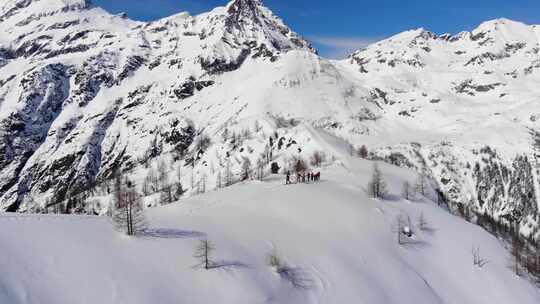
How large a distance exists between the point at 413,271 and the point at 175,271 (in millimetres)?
32742

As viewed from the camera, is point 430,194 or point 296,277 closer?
point 296,277

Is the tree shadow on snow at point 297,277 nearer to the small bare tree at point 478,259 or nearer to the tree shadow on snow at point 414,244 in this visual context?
the tree shadow on snow at point 414,244

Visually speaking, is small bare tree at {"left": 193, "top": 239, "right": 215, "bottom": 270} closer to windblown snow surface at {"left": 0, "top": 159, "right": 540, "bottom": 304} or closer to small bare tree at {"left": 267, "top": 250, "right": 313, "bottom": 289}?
windblown snow surface at {"left": 0, "top": 159, "right": 540, "bottom": 304}

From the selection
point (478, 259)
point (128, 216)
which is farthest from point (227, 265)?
point (478, 259)

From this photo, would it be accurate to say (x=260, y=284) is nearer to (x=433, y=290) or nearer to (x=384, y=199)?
(x=433, y=290)

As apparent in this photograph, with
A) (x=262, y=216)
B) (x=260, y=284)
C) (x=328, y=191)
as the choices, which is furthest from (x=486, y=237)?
(x=260, y=284)

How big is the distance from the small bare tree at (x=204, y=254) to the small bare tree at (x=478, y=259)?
4197 cm

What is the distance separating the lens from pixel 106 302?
31844 mm

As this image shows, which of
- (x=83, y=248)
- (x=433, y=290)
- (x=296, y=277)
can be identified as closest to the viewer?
(x=83, y=248)

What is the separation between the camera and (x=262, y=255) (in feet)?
152

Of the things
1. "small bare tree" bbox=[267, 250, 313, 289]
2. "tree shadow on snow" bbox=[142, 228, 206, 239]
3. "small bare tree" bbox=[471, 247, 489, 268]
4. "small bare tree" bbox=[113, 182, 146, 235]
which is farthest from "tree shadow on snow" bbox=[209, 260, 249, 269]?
"small bare tree" bbox=[471, 247, 489, 268]

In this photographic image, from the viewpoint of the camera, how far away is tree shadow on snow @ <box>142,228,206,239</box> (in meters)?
44.5

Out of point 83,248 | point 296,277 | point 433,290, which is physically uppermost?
point 83,248

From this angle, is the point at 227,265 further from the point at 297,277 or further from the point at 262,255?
the point at 297,277
